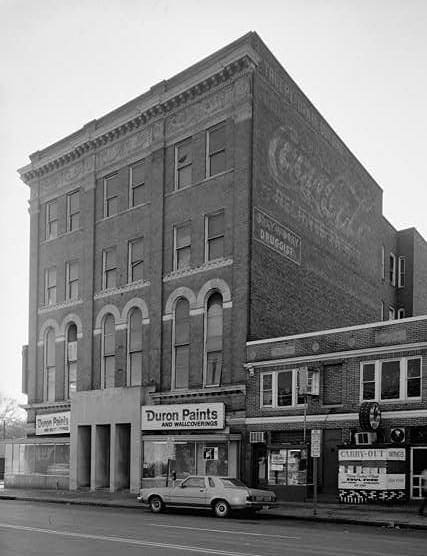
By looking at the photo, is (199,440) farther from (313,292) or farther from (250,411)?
(313,292)

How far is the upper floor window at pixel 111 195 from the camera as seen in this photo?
125 ft

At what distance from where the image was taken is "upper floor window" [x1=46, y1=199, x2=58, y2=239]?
42.0 m

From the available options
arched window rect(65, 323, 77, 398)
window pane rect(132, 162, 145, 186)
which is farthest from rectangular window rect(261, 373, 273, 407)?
arched window rect(65, 323, 77, 398)

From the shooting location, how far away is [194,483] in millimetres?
23594

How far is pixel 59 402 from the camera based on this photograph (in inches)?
1547

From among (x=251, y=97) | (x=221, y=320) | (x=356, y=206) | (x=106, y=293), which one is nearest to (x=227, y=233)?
(x=221, y=320)

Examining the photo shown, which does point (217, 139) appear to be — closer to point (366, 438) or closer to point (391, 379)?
point (391, 379)

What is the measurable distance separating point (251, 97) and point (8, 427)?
104150 mm

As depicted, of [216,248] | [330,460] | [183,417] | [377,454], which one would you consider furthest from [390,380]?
[216,248]

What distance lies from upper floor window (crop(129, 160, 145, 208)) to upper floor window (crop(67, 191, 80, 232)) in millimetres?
4689

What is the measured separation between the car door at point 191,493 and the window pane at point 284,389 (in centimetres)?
635

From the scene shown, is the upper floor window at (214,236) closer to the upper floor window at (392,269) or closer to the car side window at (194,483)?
the car side window at (194,483)

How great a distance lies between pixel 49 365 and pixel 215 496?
2047 centimetres

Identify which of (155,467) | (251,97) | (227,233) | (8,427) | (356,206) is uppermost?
(251,97)
